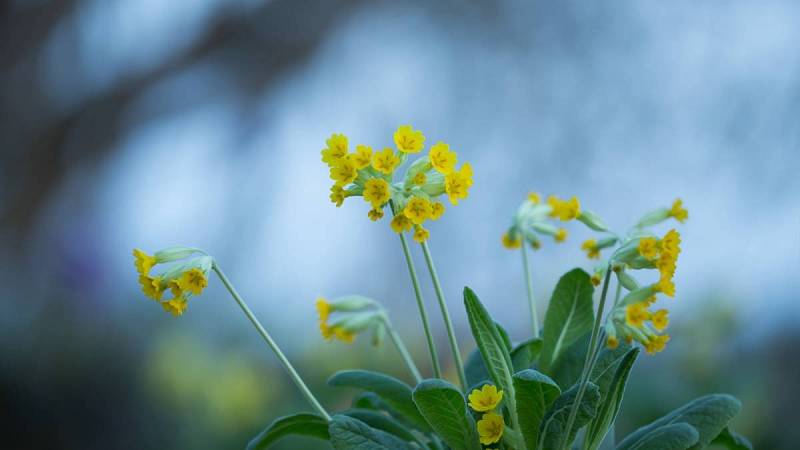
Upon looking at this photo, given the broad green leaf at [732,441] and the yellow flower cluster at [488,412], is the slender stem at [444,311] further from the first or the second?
the broad green leaf at [732,441]

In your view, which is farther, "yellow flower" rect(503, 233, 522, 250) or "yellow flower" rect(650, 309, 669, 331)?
"yellow flower" rect(503, 233, 522, 250)

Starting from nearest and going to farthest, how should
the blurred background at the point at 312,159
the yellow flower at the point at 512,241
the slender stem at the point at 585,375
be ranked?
the slender stem at the point at 585,375
the yellow flower at the point at 512,241
the blurred background at the point at 312,159

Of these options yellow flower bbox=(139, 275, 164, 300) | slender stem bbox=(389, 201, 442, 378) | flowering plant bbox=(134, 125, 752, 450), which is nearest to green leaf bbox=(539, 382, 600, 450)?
flowering plant bbox=(134, 125, 752, 450)

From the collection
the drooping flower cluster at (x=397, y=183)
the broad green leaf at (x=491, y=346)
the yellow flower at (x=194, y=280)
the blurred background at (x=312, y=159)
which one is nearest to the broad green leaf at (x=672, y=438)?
the broad green leaf at (x=491, y=346)

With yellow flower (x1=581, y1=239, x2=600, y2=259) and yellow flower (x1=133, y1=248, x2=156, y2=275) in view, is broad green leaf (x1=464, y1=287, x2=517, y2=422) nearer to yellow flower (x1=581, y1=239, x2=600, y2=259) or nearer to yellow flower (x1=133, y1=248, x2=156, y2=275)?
yellow flower (x1=581, y1=239, x2=600, y2=259)

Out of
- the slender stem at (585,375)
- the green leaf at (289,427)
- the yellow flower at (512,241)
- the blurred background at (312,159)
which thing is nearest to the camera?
the slender stem at (585,375)

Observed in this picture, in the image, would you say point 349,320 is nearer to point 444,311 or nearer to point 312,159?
point 444,311

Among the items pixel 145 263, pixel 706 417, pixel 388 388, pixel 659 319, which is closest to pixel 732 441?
pixel 706 417
